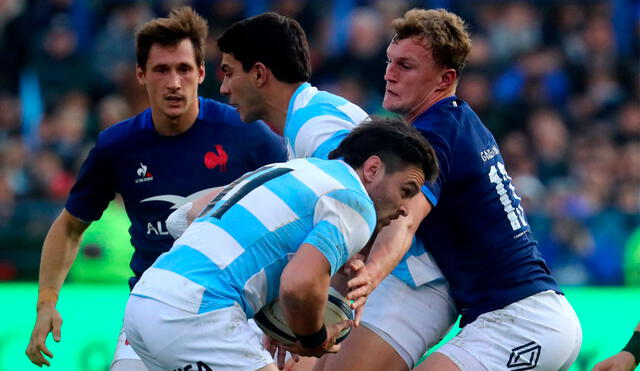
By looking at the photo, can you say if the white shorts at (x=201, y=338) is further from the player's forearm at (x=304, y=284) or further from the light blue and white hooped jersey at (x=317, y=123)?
the light blue and white hooped jersey at (x=317, y=123)

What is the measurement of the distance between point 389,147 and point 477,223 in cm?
91

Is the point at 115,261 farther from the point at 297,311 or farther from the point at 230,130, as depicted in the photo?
the point at 297,311

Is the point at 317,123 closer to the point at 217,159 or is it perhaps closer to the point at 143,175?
the point at 217,159

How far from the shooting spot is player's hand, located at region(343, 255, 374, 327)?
4219 millimetres

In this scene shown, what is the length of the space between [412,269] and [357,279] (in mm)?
976

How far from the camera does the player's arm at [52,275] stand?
5.61 metres

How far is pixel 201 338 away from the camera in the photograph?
13.1 ft

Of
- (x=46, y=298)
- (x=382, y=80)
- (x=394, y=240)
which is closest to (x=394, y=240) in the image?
(x=394, y=240)

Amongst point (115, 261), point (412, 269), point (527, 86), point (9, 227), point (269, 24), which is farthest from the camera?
point (527, 86)

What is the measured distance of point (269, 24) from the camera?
220 inches

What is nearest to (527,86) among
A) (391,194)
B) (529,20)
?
(529,20)

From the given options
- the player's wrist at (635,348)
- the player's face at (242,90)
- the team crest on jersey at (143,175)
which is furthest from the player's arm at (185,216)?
the player's wrist at (635,348)

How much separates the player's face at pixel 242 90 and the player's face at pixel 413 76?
717mm

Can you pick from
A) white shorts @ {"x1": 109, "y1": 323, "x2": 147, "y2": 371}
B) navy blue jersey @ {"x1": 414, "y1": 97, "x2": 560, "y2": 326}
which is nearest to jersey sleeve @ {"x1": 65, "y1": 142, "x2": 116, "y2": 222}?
white shorts @ {"x1": 109, "y1": 323, "x2": 147, "y2": 371}
